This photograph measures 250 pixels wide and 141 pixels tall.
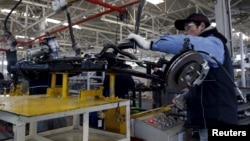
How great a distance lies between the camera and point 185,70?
119cm

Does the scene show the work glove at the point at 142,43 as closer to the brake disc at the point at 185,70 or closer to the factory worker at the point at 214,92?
the brake disc at the point at 185,70

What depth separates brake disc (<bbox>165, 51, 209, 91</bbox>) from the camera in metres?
1.16

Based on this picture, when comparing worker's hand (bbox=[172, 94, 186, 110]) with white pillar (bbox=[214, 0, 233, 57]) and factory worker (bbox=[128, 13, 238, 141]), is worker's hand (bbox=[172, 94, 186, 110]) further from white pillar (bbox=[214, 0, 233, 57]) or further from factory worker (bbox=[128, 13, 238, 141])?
white pillar (bbox=[214, 0, 233, 57])

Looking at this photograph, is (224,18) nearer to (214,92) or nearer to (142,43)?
(214,92)

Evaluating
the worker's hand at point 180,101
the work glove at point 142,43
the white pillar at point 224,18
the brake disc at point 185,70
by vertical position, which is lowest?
the worker's hand at point 180,101

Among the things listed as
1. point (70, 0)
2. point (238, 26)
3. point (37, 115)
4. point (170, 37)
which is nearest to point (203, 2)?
point (238, 26)

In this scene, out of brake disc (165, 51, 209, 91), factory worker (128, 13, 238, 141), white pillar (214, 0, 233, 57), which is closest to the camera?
brake disc (165, 51, 209, 91)

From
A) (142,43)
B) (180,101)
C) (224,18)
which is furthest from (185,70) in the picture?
(224,18)

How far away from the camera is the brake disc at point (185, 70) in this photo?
45.7 inches

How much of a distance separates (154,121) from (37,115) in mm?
1130

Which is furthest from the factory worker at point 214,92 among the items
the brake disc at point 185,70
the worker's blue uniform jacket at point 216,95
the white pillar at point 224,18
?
the white pillar at point 224,18

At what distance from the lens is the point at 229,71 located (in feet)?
5.16

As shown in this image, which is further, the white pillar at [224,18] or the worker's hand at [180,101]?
the white pillar at [224,18]

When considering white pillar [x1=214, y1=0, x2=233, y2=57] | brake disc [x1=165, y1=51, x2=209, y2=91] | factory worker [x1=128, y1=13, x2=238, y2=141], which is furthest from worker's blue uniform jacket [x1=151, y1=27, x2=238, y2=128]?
white pillar [x1=214, y1=0, x2=233, y2=57]
